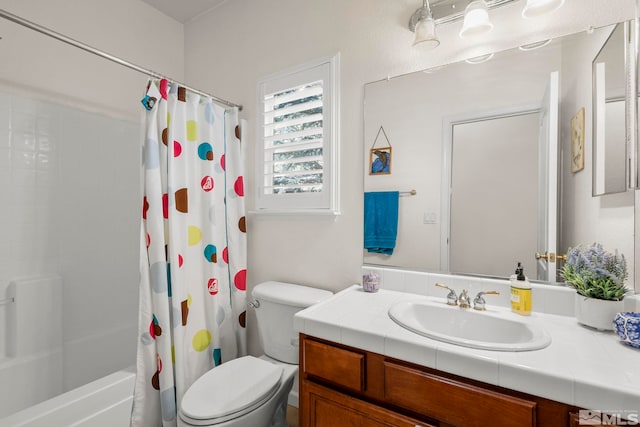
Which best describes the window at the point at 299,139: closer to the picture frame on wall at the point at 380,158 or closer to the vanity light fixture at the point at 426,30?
the picture frame on wall at the point at 380,158

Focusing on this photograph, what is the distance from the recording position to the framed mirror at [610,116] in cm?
108

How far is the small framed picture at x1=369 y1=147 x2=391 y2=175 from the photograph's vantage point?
5.08 ft

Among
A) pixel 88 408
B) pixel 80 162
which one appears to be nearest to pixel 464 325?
Answer: pixel 88 408

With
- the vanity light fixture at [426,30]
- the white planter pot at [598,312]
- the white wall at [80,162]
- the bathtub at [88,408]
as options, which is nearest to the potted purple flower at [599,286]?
the white planter pot at [598,312]

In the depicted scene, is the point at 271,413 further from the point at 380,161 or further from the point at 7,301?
the point at 7,301

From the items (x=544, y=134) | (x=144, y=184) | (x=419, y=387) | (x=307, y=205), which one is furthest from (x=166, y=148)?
(x=544, y=134)

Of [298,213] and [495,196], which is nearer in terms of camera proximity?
[495,196]

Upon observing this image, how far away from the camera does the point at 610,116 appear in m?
1.10

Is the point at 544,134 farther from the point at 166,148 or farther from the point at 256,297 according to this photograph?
the point at 166,148

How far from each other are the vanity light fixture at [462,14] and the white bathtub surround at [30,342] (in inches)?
93.8

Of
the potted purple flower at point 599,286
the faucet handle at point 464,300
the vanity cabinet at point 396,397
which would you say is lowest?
the vanity cabinet at point 396,397

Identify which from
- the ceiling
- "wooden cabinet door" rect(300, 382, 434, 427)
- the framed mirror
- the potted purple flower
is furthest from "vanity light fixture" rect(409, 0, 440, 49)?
A: the ceiling

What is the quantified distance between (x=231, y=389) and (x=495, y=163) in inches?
58.6

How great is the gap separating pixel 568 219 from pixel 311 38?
5.21 feet
